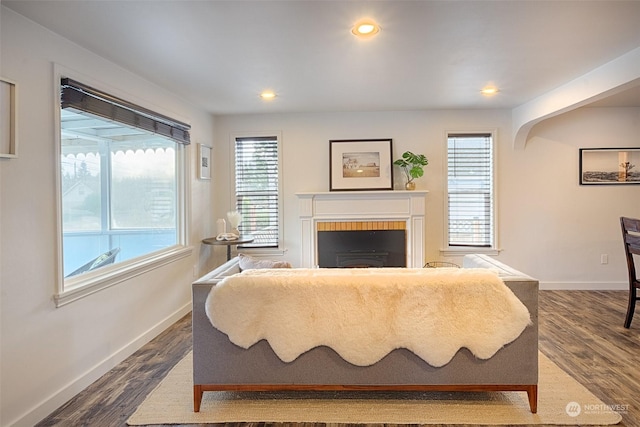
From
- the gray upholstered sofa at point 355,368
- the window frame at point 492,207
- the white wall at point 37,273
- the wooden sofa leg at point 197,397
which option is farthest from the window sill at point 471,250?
the white wall at point 37,273

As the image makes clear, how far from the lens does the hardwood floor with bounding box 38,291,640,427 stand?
2.06m

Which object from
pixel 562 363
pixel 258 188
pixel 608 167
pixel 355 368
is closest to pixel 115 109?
pixel 258 188

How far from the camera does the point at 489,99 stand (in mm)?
3932

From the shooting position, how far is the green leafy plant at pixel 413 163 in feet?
14.0

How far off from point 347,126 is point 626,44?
274cm

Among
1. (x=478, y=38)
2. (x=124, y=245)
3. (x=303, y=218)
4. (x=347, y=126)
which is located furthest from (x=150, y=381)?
(x=347, y=126)

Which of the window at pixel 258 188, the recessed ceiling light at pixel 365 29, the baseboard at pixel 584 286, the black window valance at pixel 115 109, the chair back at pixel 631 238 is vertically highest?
the recessed ceiling light at pixel 365 29

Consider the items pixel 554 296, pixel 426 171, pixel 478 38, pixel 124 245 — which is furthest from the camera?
pixel 426 171

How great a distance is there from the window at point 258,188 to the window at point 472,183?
2.28 m

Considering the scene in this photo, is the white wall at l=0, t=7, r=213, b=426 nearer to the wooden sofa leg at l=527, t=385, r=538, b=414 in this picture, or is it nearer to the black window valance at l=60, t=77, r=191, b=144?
the black window valance at l=60, t=77, r=191, b=144

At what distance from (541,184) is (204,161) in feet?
13.8

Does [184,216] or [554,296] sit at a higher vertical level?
[184,216]

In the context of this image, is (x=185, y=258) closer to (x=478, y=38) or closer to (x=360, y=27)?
(x=360, y=27)

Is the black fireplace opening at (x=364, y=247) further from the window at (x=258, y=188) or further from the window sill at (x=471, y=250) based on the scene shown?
the window at (x=258, y=188)
